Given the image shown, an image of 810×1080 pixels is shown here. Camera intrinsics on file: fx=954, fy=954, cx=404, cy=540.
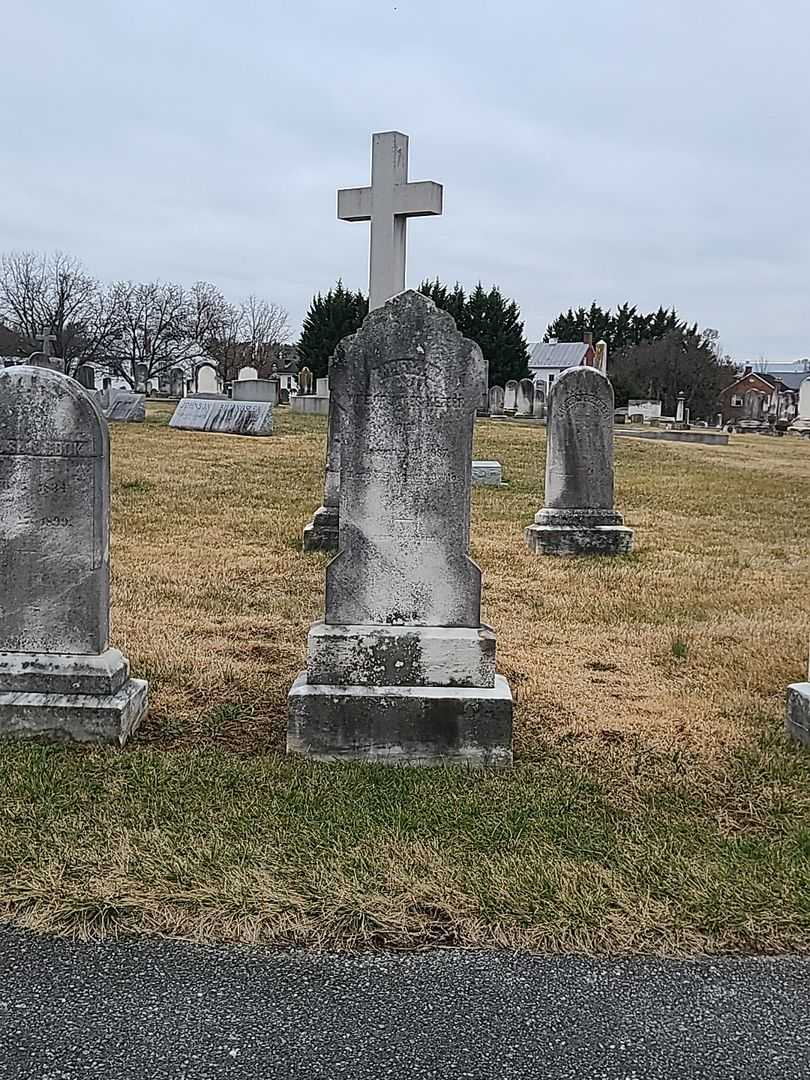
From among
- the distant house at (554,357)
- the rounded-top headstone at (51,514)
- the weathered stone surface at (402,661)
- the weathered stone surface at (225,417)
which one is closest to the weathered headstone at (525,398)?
the weathered stone surface at (225,417)

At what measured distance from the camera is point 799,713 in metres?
4.63

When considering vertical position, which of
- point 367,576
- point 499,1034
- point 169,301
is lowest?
point 499,1034

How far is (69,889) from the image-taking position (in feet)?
10.2

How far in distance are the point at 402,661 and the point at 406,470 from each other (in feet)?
2.90

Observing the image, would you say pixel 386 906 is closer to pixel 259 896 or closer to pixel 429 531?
pixel 259 896

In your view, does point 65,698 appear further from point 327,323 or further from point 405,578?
point 327,323

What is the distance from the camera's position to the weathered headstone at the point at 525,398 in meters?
36.6

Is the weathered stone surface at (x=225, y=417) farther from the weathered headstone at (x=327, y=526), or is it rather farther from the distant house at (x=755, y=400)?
the distant house at (x=755, y=400)

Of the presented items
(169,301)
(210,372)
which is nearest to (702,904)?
(210,372)

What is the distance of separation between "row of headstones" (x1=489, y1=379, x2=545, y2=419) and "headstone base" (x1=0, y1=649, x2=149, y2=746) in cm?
3100

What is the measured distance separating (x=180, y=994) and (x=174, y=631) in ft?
12.6

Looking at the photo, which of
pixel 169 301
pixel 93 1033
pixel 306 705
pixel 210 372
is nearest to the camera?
pixel 93 1033

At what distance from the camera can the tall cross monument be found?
8273 mm

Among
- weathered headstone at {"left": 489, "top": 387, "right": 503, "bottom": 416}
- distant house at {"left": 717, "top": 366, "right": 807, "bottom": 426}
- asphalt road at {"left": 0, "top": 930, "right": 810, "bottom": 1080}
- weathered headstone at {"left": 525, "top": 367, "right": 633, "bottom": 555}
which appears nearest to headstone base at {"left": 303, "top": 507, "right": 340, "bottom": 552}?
weathered headstone at {"left": 525, "top": 367, "right": 633, "bottom": 555}
